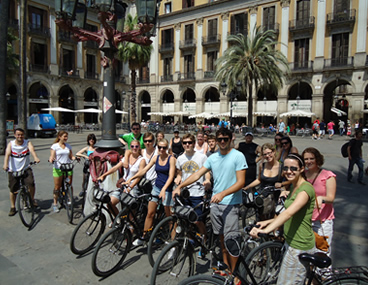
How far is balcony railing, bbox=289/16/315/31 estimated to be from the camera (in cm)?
2866

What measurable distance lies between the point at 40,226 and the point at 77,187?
2.90m

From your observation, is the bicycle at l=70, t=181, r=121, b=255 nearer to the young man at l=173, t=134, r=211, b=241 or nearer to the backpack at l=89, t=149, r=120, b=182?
the backpack at l=89, t=149, r=120, b=182

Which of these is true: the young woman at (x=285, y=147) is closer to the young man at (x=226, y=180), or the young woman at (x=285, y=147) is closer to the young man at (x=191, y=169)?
the young man at (x=191, y=169)

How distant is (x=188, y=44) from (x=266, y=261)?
117ft

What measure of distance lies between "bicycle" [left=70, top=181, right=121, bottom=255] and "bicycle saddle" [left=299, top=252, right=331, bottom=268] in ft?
9.15

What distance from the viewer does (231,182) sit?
134 inches

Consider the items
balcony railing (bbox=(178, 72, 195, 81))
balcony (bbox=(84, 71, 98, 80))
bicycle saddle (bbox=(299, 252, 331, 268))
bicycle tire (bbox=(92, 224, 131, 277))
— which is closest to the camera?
bicycle saddle (bbox=(299, 252, 331, 268))

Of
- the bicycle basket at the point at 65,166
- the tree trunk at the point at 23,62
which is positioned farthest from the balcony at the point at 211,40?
the bicycle basket at the point at 65,166

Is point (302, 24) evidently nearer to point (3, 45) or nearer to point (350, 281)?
point (3, 45)

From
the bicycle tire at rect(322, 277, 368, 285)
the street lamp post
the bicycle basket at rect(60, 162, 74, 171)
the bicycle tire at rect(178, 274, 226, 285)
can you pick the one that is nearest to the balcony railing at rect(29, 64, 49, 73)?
the street lamp post

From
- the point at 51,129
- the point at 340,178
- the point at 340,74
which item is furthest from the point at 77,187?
the point at 340,74

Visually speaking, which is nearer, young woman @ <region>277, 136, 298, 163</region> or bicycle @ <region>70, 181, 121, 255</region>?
bicycle @ <region>70, 181, 121, 255</region>

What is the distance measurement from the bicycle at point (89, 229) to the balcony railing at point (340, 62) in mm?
29811

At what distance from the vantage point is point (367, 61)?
26.4 meters
